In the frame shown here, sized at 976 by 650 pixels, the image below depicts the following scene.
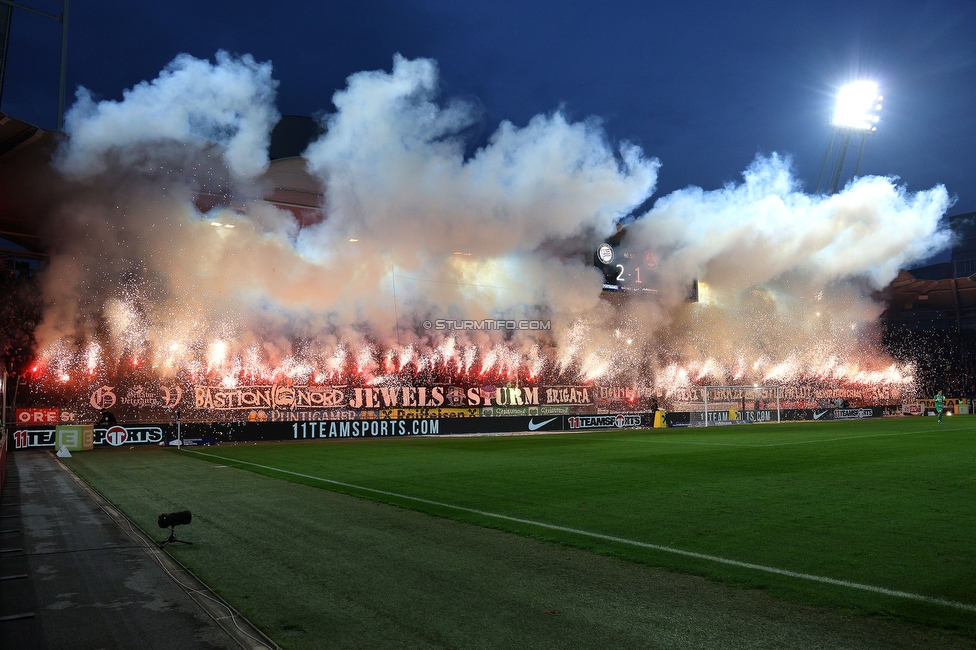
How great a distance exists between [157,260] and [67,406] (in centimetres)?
834

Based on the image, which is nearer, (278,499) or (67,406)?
(278,499)

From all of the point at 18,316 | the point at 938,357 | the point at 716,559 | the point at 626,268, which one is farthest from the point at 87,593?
the point at 938,357

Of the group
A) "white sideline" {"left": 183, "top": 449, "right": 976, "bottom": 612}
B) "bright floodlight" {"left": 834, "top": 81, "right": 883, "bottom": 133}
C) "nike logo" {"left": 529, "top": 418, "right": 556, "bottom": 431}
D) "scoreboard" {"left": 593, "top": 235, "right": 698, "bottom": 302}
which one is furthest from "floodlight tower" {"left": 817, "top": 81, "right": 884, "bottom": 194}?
"white sideline" {"left": 183, "top": 449, "right": 976, "bottom": 612}

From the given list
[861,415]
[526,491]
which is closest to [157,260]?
[526,491]

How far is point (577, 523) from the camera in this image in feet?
31.7

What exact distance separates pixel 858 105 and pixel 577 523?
1737 inches

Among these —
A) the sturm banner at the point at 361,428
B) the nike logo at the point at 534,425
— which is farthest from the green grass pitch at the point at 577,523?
the nike logo at the point at 534,425

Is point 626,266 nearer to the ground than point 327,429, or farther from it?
farther from it

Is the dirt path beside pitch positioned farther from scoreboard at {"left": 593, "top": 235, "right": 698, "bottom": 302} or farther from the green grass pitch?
scoreboard at {"left": 593, "top": 235, "right": 698, "bottom": 302}

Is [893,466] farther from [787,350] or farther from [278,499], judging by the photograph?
[787,350]

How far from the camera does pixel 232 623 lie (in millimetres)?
5508

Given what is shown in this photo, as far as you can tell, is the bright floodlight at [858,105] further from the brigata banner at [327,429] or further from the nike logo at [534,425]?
the nike logo at [534,425]

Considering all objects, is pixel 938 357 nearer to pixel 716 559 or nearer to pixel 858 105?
pixel 858 105

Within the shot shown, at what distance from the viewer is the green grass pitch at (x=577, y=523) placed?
19.8 ft
